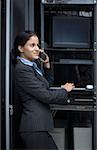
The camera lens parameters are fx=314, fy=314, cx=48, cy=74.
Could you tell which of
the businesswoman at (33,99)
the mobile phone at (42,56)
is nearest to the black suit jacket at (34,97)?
the businesswoman at (33,99)

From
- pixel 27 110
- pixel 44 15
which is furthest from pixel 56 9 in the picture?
pixel 27 110

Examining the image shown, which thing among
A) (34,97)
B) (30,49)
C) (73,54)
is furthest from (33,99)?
(73,54)

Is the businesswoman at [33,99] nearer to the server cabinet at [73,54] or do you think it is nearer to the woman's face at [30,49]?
the woman's face at [30,49]

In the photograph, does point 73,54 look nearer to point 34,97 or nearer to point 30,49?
point 30,49

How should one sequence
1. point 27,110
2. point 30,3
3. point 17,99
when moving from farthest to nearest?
point 30,3
point 17,99
point 27,110

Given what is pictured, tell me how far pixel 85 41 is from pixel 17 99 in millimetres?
865

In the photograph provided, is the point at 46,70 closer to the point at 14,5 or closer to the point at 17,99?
the point at 17,99

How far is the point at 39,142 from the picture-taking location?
231cm

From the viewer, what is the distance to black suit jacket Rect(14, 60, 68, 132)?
227 centimetres

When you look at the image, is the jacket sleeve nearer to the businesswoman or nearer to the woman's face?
the businesswoman

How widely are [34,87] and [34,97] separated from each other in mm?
91

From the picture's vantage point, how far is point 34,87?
226 cm

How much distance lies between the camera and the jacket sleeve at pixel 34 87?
2.27 m

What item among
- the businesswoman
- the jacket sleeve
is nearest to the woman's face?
the businesswoman
